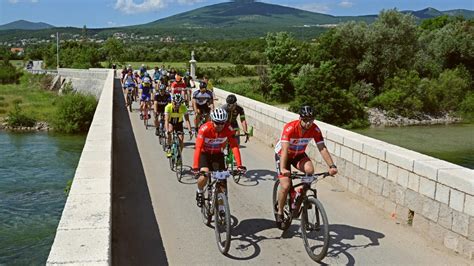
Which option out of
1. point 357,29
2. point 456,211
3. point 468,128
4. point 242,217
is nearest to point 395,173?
point 456,211

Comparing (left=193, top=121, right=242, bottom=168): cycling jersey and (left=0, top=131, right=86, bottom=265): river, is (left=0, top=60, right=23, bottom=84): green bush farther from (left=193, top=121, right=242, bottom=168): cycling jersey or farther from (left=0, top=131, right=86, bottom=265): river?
(left=193, top=121, right=242, bottom=168): cycling jersey

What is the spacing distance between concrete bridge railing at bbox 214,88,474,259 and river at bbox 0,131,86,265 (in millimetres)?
10418

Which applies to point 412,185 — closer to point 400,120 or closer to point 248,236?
point 248,236

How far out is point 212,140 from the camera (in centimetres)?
664

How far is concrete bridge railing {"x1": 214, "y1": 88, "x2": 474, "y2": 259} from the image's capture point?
19.9 ft

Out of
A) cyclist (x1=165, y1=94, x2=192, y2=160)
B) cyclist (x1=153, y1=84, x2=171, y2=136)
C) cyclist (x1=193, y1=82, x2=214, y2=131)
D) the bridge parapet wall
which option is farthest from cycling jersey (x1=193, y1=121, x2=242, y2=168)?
the bridge parapet wall

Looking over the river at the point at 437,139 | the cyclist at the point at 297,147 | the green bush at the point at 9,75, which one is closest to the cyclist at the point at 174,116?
the cyclist at the point at 297,147

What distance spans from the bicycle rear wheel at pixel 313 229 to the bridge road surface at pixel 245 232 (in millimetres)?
118

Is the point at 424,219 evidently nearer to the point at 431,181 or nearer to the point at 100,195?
the point at 431,181

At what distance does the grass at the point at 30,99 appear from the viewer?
49.8 meters

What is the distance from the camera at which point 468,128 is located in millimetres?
47594

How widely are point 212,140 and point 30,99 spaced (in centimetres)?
6030

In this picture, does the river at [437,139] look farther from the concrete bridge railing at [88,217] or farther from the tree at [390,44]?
the concrete bridge railing at [88,217]

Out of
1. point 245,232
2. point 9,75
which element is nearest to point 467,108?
point 245,232
